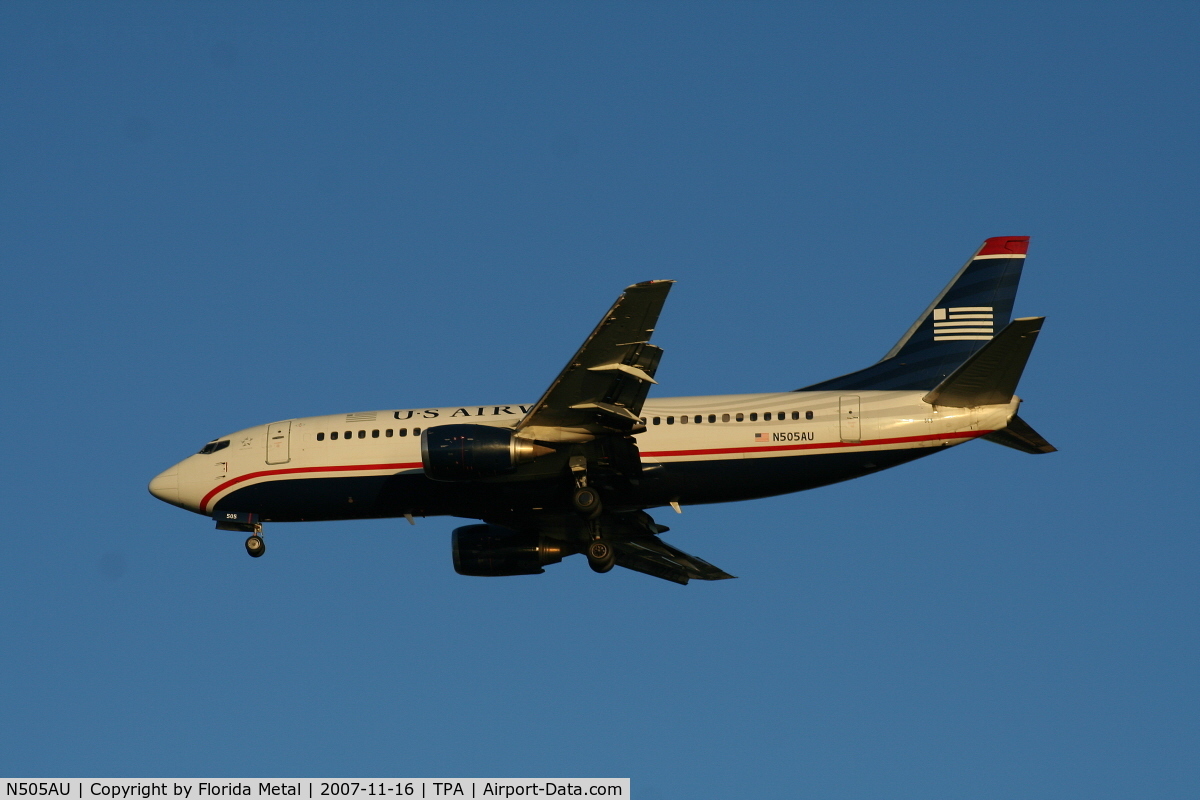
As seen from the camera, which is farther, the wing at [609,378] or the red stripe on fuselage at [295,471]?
the red stripe on fuselage at [295,471]

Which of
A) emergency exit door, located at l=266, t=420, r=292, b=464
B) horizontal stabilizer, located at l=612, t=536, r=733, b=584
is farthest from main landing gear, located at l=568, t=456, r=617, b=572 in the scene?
emergency exit door, located at l=266, t=420, r=292, b=464

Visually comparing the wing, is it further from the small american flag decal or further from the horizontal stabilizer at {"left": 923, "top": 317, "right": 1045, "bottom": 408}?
the small american flag decal

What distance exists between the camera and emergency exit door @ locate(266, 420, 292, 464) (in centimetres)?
4334

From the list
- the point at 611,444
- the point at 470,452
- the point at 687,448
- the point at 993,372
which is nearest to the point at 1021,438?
the point at 993,372

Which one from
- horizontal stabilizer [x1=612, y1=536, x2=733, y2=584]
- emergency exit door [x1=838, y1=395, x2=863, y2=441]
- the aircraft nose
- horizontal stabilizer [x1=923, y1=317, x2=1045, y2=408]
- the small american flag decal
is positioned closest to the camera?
horizontal stabilizer [x1=923, y1=317, x2=1045, y2=408]

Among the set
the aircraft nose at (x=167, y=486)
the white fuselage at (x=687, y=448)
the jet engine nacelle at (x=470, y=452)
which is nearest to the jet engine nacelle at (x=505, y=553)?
the white fuselage at (x=687, y=448)

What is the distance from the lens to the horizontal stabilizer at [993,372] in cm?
3766

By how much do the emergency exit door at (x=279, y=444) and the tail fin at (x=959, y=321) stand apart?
47.8 ft

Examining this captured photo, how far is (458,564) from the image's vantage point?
150 feet

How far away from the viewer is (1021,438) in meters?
41.4

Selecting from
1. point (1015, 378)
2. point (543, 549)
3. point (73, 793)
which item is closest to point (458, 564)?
point (543, 549)

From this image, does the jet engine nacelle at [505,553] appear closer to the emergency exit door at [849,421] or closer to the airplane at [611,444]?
the airplane at [611,444]

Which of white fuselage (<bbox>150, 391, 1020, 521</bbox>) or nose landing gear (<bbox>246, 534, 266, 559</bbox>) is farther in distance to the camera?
nose landing gear (<bbox>246, 534, 266, 559</bbox>)

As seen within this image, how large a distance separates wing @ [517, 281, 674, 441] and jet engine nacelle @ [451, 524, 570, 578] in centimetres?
633
